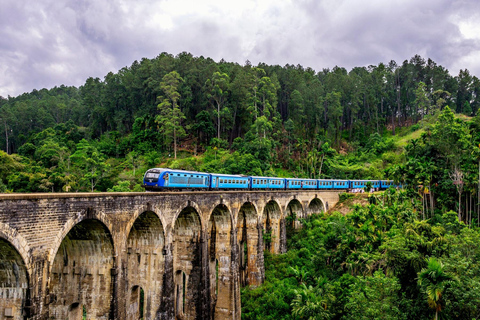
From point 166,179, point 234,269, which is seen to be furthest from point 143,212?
point 234,269

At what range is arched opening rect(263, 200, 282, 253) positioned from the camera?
34188 millimetres

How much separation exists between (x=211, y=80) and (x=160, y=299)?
46419 millimetres

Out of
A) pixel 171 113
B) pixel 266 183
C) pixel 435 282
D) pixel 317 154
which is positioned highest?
pixel 171 113

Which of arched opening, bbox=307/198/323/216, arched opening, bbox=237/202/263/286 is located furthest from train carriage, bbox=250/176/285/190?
arched opening, bbox=307/198/323/216

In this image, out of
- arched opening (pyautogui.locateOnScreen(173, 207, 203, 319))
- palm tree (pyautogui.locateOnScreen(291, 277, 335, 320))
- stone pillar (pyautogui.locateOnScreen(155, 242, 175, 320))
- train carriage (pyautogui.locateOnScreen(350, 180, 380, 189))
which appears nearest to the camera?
stone pillar (pyautogui.locateOnScreen(155, 242, 175, 320))

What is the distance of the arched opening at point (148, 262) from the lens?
17500 millimetres

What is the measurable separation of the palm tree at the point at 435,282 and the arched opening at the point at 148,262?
44.0ft

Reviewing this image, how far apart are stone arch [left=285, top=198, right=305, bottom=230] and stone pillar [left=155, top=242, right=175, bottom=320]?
876 inches

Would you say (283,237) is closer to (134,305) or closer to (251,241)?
(251,241)

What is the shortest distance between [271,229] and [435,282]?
20883 millimetres

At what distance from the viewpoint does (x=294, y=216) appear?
38000 mm

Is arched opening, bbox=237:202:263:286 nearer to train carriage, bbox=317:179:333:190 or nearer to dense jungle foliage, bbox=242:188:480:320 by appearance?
dense jungle foliage, bbox=242:188:480:320

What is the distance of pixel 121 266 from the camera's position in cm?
1406

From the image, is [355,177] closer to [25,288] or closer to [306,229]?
[306,229]
